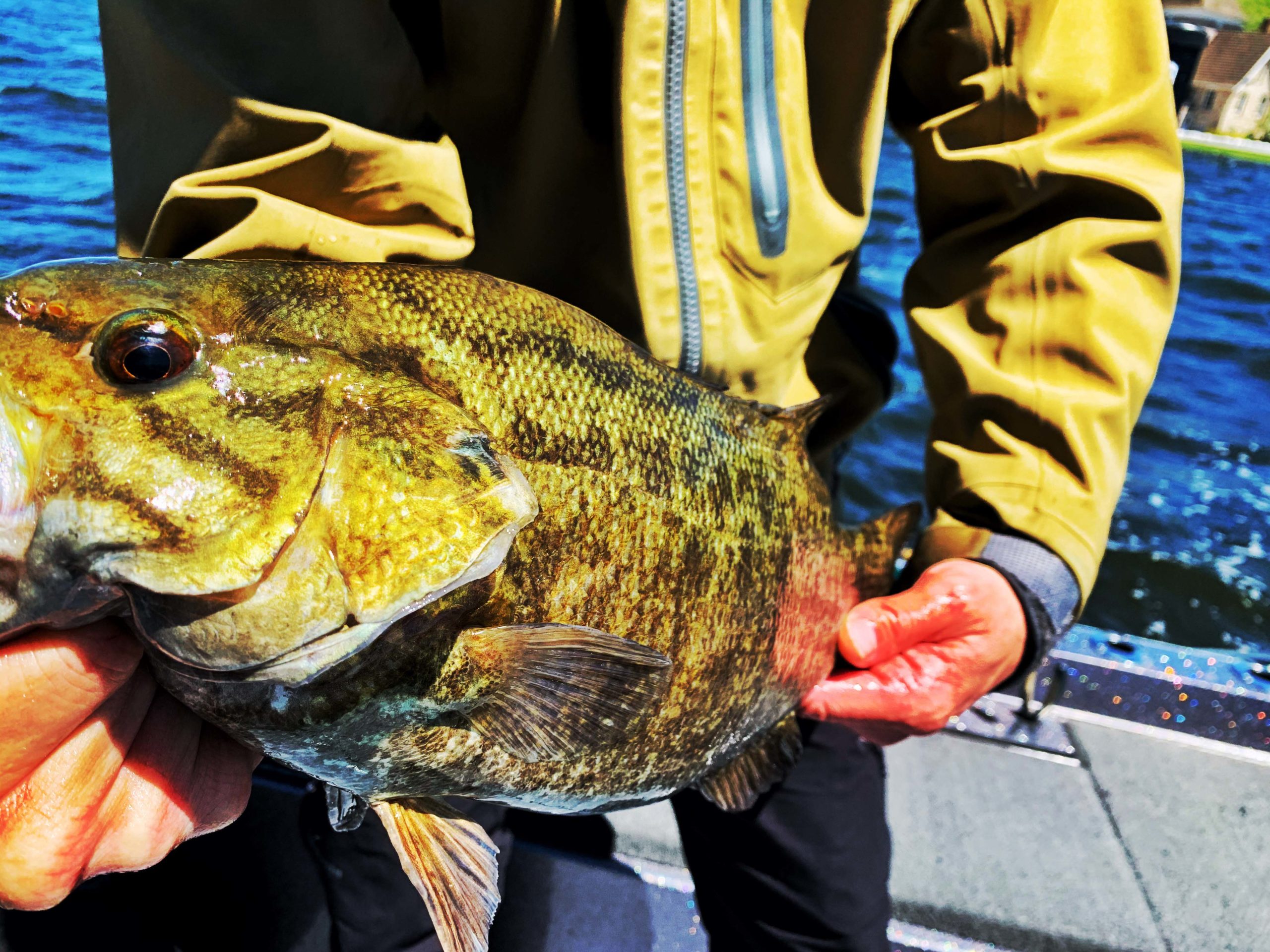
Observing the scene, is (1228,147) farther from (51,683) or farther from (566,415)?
(51,683)

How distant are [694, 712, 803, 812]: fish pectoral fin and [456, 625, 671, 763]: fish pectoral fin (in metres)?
0.58

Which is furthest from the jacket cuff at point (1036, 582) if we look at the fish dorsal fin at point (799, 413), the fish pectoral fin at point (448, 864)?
the fish pectoral fin at point (448, 864)

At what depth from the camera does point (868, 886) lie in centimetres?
209

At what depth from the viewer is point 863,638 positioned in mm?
1820

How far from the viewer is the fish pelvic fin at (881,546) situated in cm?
196

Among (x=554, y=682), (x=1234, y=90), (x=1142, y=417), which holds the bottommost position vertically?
(x=1142, y=417)

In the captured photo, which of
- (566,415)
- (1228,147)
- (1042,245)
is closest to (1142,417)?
(1042,245)

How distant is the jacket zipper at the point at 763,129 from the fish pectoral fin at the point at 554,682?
86 centimetres

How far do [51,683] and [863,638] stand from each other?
141cm

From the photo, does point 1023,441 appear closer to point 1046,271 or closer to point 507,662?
point 1046,271

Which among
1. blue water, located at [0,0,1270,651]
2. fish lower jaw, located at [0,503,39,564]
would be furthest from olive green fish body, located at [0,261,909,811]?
blue water, located at [0,0,1270,651]

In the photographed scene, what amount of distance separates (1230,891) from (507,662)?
2476mm

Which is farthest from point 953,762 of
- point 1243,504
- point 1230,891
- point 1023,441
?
point 1243,504

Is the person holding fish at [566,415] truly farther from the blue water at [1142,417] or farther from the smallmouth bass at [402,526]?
the blue water at [1142,417]
